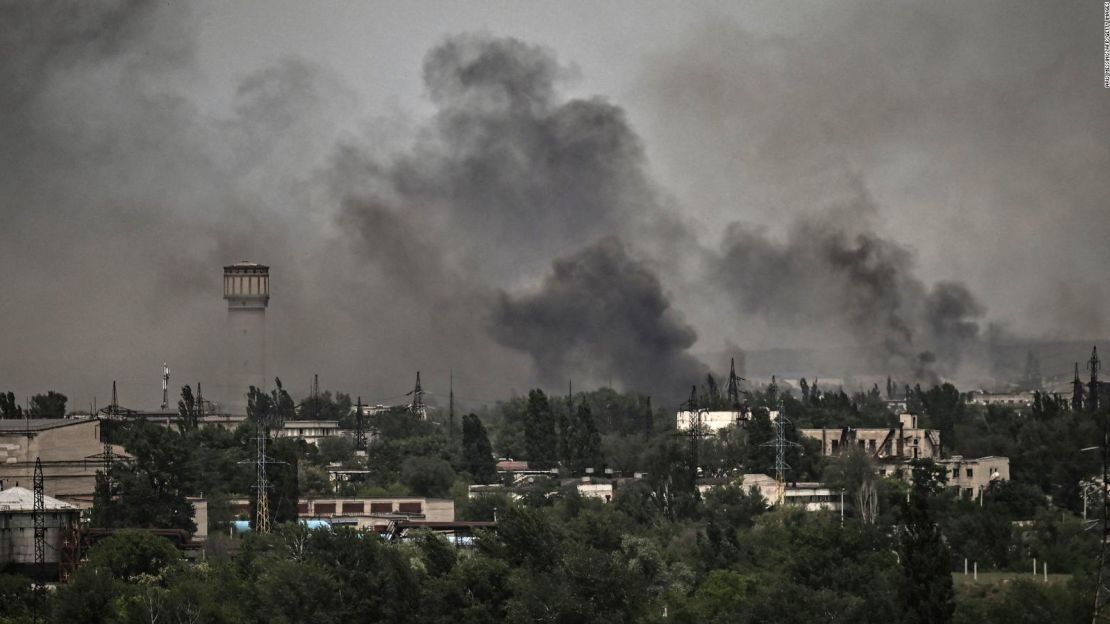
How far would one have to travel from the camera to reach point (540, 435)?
83625 millimetres

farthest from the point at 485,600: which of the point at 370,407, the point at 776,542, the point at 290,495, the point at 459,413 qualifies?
the point at 459,413

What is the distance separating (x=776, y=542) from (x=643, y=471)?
25.7 meters

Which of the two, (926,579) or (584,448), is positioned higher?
(584,448)

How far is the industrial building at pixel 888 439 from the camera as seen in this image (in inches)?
3076

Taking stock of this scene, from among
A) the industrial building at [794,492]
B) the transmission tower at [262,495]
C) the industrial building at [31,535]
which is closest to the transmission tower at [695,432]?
the industrial building at [794,492]

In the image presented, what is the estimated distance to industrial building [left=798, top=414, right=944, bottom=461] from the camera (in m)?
78.1

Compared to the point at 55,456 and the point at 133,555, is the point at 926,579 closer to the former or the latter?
the point at 133,555

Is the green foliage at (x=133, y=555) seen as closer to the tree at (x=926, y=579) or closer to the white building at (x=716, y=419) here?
the tree at (x=926, y=579)

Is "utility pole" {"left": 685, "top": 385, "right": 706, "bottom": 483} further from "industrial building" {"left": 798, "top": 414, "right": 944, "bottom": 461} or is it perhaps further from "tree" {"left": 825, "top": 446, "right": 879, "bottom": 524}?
"tree" {"left": 825, "top": 446, "right": 879, "bottom": 524}

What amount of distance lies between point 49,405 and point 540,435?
23773 millimetres

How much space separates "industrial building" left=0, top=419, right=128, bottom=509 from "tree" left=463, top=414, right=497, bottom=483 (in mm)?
16074

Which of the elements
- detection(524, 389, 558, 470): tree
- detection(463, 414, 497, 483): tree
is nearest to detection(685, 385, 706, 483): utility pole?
detection(524, 389, 558, 470): tree

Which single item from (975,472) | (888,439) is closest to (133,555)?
(975,472)

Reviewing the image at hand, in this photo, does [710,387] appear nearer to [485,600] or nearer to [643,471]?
[643,471]
